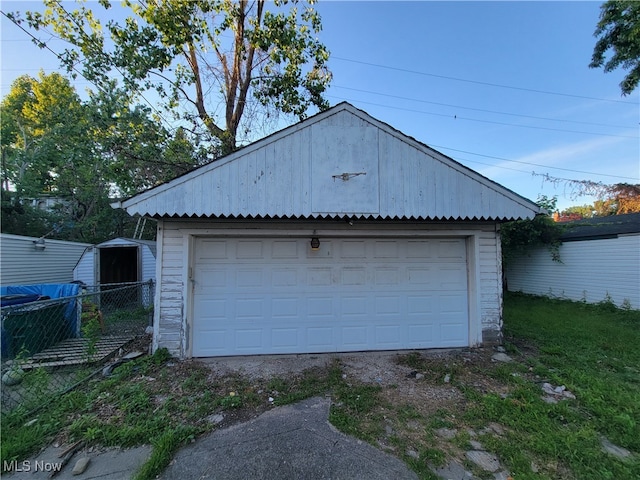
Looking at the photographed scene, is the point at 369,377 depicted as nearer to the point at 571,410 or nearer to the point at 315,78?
the point at 571,410

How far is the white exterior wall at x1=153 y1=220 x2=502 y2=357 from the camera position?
4.71 metres

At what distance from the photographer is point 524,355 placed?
4.97 m

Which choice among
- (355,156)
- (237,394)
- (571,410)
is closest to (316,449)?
(237,394)

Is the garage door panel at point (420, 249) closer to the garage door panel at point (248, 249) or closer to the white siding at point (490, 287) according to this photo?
the white siding at point (490, 287)

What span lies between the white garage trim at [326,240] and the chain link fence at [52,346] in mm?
1237

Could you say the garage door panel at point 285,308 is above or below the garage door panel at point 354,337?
above

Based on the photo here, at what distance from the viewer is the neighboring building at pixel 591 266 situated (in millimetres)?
8445

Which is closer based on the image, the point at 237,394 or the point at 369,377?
the point at 237,394

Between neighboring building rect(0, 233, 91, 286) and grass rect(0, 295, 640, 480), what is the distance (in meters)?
7.80

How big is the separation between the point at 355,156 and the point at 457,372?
3.71m

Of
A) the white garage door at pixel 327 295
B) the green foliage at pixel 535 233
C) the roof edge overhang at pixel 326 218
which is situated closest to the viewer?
the roof edge overhang at pixel 326 218

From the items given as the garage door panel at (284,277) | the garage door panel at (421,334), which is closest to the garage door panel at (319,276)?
the garage door panel at (284,277)

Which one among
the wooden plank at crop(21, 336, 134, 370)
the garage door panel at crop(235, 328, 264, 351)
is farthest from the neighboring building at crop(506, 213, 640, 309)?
the wooden plank at crop(21, 336, 134, 370)

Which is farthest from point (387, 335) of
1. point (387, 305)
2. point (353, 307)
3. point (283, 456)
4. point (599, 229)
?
point (599, 229)
